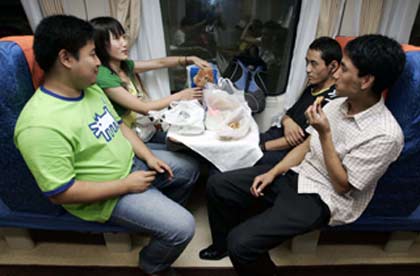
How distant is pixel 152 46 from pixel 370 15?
154 centimetres

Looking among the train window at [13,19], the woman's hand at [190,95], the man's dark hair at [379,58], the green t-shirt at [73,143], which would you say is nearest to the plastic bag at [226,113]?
the woman's hand at [190,95]

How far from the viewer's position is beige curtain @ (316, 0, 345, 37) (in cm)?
184

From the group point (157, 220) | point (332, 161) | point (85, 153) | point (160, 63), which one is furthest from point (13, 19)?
point (332, 161)

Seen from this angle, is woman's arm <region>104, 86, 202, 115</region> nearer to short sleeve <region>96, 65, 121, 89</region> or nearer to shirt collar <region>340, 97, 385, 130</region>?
short sleeve <region>96, 65, 121, 89</region>

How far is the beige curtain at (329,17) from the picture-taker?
6.05 ft

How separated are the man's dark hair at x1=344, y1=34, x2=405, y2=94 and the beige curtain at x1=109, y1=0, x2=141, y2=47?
1.39 meters

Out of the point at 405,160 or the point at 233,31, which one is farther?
the point at 233,31

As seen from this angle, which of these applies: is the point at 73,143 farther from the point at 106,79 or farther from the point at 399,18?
the point at 399,18

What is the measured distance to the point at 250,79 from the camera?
1.97m

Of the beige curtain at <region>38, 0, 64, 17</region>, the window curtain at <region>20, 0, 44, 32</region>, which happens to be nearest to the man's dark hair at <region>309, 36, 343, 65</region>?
the beige curtain at <region>38, 0, 64, 17</region>

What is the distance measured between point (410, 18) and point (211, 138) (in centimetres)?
173

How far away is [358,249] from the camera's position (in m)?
1.59

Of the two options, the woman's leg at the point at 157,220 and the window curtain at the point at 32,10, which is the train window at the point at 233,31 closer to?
the window curtain at the point at 32,10

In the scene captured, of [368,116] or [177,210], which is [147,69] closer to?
[177,210]
